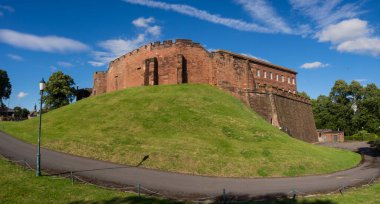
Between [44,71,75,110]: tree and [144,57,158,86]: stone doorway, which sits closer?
[144,57,158,86]: stone doorway

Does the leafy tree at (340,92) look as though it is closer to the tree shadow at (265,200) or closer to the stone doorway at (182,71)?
the stone doorway at (182,71)

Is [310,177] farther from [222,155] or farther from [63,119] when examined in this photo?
[63,119]

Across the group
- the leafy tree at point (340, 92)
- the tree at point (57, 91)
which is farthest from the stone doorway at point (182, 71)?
the leafy tree at point (340, 92)

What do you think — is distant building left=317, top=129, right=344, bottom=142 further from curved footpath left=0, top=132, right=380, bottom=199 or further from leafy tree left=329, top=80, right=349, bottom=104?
curved footpath left=0, top=132, right=380, bottom=199

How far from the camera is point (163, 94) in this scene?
37500mm

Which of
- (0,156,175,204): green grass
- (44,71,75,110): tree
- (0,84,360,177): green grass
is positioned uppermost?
(44,71,75,110): tree

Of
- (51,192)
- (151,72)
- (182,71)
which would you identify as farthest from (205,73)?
(51,192)

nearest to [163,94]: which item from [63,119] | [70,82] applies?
[63,119]

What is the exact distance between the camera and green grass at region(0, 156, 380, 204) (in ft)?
44.6

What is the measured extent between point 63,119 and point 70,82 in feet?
141

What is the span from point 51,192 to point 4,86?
86.0 meters

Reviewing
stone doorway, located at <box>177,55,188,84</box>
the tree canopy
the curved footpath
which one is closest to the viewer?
the curved footpath

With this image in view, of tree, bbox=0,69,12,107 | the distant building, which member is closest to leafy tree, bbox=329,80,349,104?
the distant building

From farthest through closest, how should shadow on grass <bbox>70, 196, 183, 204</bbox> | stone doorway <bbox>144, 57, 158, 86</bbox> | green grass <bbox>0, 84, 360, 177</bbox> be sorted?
stone doorway <bbox>144, 57, 158, 86</bbox> < green grass <bbox>0, 84, 360, 177</bbox> < shadow on grass <bbox>70, 196, 183, 204</bbox>
